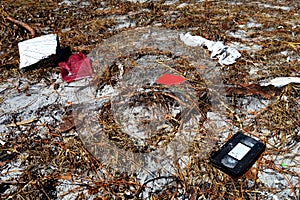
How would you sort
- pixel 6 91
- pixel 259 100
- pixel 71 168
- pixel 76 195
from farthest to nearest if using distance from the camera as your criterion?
1. pixel 6 91
2. pixel 259 100
3. pixel 71 168
4. pixel 76 195

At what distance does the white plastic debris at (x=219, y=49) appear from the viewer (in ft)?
9.48

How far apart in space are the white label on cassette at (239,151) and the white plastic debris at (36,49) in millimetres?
1816

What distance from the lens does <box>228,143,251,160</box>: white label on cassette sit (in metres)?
1.96

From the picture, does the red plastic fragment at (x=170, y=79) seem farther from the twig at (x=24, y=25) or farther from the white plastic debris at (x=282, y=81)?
the twig at (x=24, y=25)

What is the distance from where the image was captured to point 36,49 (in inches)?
114

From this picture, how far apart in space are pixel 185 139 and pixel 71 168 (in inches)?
30.2

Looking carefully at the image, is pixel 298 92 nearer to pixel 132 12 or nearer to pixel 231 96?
pixel 231 96

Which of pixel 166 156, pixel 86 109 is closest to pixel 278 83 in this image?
pixel 166 156

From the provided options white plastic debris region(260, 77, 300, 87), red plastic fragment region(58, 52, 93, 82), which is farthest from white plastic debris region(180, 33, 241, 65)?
red plastic fragment region(58, 52, 93, 82)

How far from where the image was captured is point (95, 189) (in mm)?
1841

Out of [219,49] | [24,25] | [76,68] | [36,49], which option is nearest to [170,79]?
[219,49]

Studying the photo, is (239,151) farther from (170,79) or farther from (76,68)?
(76,68)

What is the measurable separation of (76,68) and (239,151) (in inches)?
64.7

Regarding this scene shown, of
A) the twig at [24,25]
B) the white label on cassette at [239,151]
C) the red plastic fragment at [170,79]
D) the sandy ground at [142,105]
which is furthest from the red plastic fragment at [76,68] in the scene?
the white label on cassette at [239,151]
